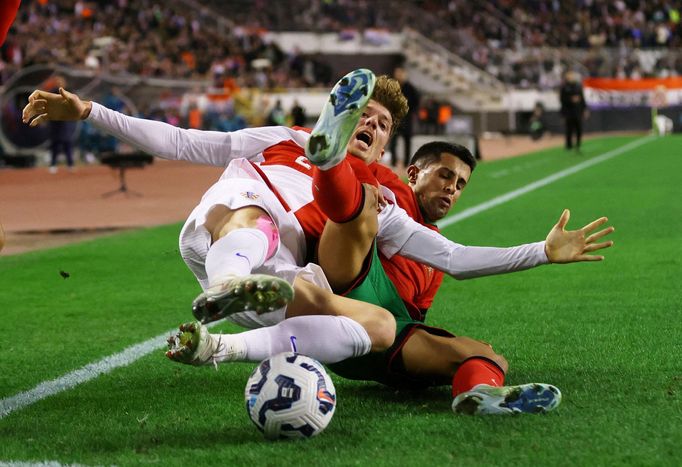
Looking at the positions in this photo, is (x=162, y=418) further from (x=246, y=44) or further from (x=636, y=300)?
(x=246, y=44)

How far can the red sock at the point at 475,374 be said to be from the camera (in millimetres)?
4574

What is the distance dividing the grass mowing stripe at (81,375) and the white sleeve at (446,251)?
1.60 m

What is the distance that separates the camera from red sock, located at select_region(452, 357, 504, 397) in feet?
15.0

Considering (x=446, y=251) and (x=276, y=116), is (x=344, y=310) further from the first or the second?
(x=276, y=116)

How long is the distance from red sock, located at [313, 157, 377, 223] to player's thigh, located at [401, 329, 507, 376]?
0.67 meters

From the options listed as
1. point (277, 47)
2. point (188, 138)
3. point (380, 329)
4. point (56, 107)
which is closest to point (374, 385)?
point (380, 329)

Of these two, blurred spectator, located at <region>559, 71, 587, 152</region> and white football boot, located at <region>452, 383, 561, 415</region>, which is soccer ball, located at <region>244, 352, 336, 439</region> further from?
blurred spectator, located at <region>559, 71, 587, 152</region>

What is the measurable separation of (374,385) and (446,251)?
803mm

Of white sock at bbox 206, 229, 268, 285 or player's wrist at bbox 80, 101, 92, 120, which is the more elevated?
player's wrist at bbox 80, 101, 92, 120

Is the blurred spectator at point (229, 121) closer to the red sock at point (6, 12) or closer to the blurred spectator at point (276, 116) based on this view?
the blurred spectator at point (276, 116)

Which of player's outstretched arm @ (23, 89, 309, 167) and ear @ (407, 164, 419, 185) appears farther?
ear @ (407, 164, 419, 185)

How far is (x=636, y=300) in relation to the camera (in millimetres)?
7609

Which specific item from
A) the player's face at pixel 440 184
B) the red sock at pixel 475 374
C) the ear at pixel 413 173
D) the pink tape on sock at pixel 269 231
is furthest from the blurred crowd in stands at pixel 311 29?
the red sock at pixel 475 374

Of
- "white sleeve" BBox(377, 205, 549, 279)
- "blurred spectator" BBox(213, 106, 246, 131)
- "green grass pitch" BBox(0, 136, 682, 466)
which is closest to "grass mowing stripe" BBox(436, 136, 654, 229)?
"green grass pitch" BBox(0, 136, 682, 466)
